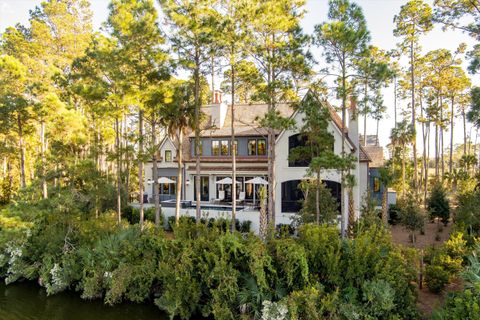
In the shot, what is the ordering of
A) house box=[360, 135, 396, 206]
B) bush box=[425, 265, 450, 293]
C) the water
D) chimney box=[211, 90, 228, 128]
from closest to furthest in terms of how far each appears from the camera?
bush box=[425, 265, 450, 293] < the water < house box=[360, 135, 396, 206] < chimney box=[211, 90, 228, 128]

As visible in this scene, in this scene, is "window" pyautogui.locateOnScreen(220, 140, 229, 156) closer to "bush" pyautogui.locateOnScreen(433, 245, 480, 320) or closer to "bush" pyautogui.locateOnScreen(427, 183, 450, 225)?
"bush" pyautogui.locateOnScreen(427, 183, 450, 225)

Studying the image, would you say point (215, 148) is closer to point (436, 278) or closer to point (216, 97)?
point (216, 97)

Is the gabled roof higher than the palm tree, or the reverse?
the palm tree

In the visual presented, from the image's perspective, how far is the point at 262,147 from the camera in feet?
89.7

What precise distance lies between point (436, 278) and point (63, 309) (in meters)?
16.2

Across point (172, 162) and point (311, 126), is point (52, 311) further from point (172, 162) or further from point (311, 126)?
point (172, 162)

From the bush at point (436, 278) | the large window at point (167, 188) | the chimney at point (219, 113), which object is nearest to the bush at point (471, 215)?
the bush at point (436, 278)

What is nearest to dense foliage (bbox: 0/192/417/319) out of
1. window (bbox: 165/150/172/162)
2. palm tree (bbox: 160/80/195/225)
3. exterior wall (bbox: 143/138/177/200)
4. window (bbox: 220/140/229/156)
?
palm tree (bbox: 160/80/195/225)

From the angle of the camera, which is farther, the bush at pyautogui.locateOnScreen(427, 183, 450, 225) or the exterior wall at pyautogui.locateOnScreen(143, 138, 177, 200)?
the exterior wall at pyautogui.locateOnScreen(143, 138, 177, 200)

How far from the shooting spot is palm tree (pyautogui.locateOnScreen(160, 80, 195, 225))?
62.0 feet

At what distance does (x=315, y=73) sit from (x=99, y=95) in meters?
12.4

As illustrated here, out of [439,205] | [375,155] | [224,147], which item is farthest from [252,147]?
[439,205]

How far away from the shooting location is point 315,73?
17.8 m

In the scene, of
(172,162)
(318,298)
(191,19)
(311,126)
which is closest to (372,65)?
(311,126)
